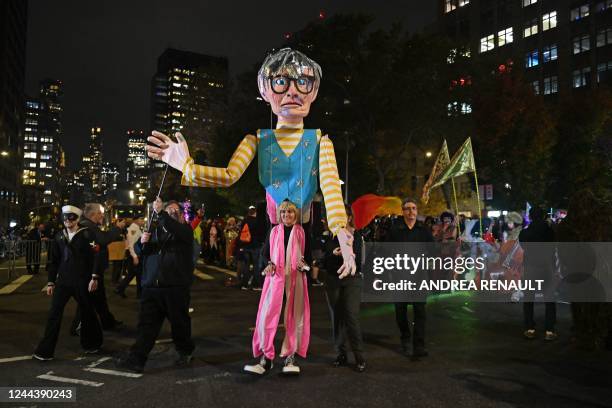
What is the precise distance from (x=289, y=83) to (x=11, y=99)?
97008mm

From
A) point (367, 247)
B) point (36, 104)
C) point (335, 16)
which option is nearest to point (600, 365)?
point (367, 247)

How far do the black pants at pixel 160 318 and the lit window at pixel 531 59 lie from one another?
188 feet

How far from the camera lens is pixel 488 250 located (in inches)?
492

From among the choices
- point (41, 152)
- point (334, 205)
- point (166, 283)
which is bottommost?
point (166, 283)

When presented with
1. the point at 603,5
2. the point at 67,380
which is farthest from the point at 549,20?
the point at 67,380

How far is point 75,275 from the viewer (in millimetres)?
6195

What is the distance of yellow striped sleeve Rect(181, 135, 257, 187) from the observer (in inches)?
204

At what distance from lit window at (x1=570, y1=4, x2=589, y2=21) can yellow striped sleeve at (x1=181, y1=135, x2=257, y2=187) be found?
54.5 m

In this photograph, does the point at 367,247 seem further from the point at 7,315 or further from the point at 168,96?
the point at 168,96

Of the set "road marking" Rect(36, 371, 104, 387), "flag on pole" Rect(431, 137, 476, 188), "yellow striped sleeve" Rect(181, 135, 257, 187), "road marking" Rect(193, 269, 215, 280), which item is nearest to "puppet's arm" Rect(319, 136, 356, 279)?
"yellow striped sleeve" Rect(181, 135, 257, 187)

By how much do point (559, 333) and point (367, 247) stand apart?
20.8 ft

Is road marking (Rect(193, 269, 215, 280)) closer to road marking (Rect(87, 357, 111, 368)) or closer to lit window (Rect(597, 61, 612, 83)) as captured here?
road marking (Rect(87, 357, 111, 368))

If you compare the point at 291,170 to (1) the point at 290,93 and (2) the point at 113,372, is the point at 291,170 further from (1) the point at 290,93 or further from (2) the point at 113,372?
(2) the point at 113,372

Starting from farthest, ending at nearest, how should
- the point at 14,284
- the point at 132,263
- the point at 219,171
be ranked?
the point at 14,284 → the point at 132,263 → the point at 219,171
